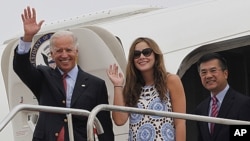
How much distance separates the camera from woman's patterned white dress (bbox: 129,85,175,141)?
662 cm

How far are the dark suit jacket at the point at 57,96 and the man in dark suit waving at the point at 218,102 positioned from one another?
0.97 metres

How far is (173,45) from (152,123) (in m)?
2.13

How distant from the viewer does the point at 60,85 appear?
6754mm

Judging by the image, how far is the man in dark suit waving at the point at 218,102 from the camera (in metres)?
6.81

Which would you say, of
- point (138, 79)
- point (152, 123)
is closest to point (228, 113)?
point (152, 123)

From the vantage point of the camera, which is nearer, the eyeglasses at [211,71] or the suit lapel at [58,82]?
the suit lapel at [58,82]

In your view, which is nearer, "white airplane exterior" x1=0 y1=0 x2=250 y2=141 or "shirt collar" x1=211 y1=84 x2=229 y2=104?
"shirt collar" x1=211 y1=84 x2=229 y2=104

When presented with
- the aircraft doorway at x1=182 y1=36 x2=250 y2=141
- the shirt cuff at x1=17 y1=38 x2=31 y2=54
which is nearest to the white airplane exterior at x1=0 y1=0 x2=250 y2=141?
the aircraft doorway at x1=182 y1=36 x2=250 y2=141

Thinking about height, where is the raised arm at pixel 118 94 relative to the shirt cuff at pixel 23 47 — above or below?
below

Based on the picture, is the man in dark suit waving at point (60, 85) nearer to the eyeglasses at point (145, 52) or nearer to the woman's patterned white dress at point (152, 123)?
the woman's patterned white dress at point (152, 123)

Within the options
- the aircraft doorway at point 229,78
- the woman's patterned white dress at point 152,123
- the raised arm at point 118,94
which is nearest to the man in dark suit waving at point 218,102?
the woman's patterned white dress at point 152,123

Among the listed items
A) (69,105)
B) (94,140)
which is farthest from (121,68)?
(94,140)

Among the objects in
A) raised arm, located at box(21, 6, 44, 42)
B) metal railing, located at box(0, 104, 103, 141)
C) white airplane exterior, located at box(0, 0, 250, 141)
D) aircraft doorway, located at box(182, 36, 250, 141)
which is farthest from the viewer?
aircraft doorway, located at box(182, 36, 250, 141)

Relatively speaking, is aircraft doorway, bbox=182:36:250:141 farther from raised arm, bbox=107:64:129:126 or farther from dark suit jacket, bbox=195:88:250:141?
raised arm, bbox=107:64:129:126
